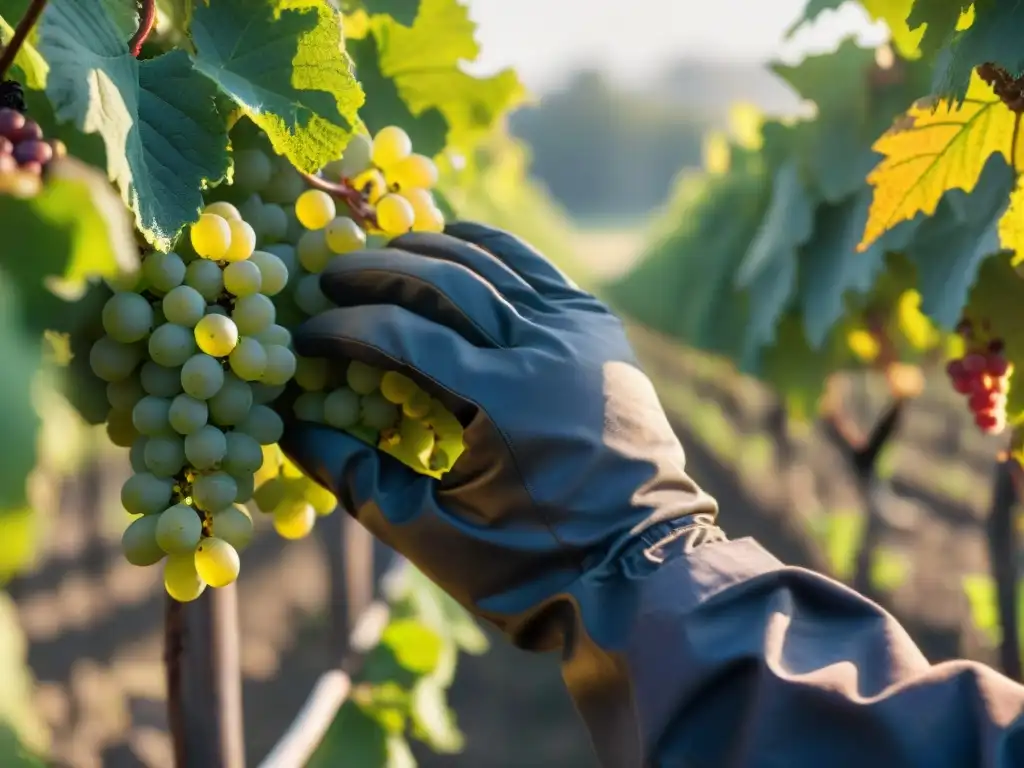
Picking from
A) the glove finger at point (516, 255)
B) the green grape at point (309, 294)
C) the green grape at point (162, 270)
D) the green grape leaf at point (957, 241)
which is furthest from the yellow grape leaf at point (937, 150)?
the green grape at point (162, 270)

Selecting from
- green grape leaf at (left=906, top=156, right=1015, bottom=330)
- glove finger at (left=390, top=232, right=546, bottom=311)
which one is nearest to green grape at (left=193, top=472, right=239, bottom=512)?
glove finger at (left=390, top=232, right=546, bottom=311)

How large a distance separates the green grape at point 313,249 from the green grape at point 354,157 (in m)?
0.06

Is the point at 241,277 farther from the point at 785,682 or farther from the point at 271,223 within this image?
the point at 785,682

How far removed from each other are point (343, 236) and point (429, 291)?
93mm

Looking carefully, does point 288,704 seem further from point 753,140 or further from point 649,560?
point 649,560

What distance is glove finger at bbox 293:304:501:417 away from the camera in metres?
0.91

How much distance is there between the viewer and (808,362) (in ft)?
7.55

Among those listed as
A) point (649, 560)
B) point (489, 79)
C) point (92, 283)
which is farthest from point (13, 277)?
point (489, 79)

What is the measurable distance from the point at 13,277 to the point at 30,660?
167 inches

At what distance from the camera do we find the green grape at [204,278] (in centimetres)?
80

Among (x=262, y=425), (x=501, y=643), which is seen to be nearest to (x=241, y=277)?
(x=262, y=425)

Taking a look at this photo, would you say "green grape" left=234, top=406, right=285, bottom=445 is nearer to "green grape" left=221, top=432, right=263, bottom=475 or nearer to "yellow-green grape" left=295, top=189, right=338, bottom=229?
"green grape" left=221, top=432, right=263, bottom=475

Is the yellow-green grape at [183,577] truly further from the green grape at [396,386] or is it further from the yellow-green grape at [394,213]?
the yellow-green grape at [394,213]

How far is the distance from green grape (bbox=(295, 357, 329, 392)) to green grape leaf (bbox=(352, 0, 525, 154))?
0.28 meters
